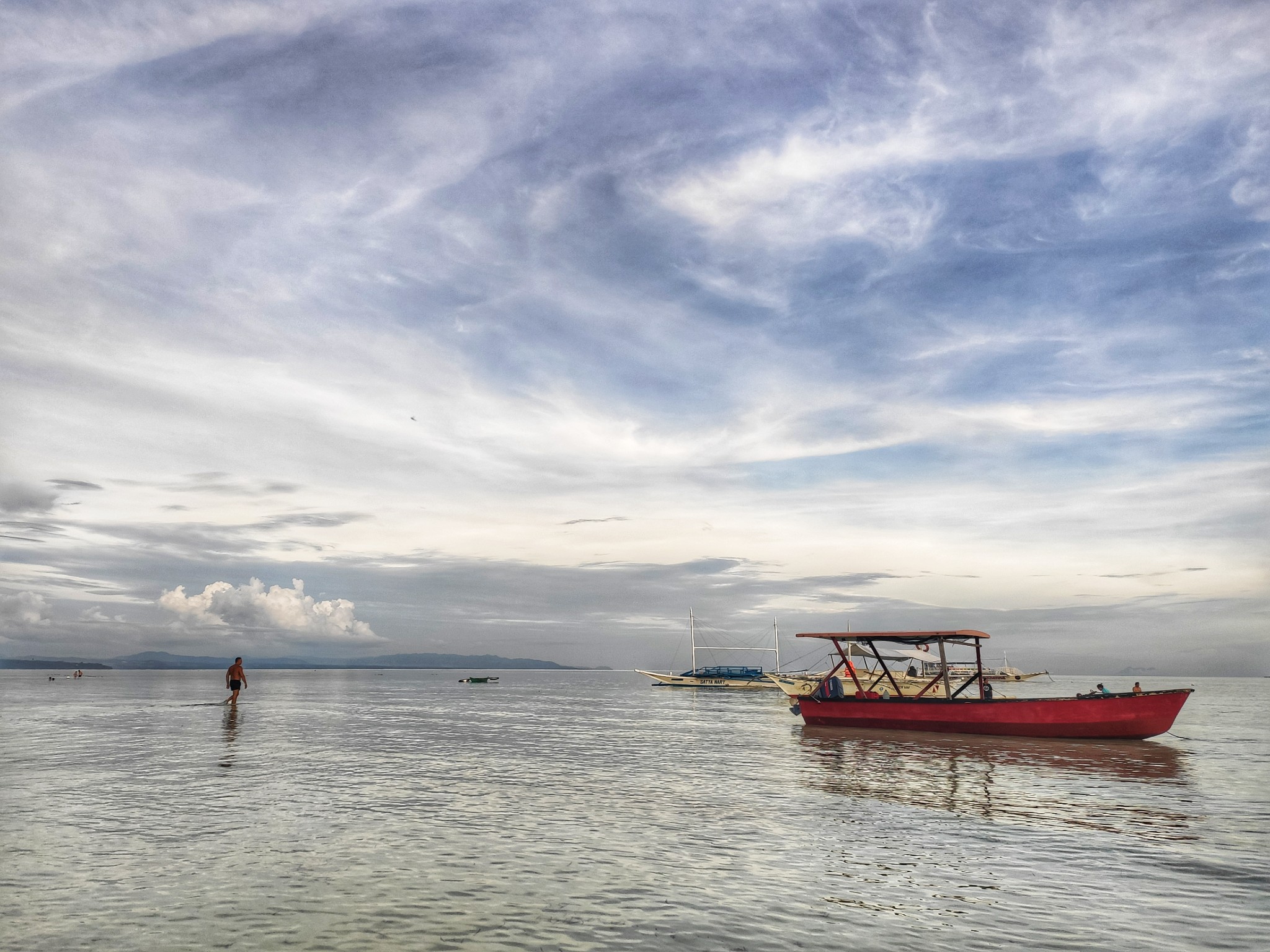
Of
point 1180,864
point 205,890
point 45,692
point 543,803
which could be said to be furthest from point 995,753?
point 45,692

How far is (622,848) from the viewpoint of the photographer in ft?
47.8

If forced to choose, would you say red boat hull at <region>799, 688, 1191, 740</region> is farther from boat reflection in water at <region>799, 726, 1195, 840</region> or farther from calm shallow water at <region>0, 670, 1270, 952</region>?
calm shallow water at <region>0, 670, 1270, 952</region>

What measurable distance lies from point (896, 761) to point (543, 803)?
15.5m

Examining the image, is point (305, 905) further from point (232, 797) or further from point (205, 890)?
point (232, 797)

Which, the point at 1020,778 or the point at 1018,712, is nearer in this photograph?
the point at 1020,778

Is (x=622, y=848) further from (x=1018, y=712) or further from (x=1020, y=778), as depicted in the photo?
(x=1018, y=712)

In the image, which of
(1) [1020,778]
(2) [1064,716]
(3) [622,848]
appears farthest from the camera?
(2) [1064,716]

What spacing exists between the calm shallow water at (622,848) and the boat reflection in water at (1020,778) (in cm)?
16

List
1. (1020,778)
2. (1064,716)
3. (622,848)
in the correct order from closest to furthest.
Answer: (622,848) < (1020,778) < (1064,716)

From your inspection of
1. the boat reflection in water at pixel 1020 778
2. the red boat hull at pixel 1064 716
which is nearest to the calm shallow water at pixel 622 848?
the boat reflection in water at pixel 1020 778

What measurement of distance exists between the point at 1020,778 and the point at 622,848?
54.2 ft

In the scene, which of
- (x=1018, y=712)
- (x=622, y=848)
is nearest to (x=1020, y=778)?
(x=1018, y=712)

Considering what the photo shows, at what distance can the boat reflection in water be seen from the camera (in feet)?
61.8

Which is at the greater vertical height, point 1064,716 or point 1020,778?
point 1064,716
